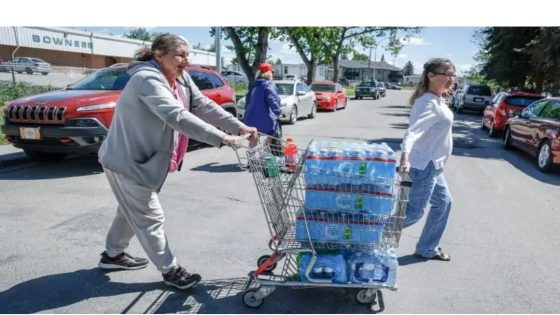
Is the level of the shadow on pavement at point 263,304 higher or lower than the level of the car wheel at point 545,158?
lower

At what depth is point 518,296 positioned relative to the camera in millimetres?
3359

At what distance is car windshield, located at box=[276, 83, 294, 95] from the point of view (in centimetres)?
1529

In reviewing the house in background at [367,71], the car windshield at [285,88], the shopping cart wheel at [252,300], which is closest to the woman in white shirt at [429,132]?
the shopping cart wheel at [252,300]

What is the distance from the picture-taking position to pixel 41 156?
7.34m

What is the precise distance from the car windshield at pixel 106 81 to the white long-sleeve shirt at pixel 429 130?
5.55 metres

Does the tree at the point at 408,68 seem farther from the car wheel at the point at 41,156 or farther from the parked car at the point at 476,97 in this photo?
the car wheel at the point at 41,156

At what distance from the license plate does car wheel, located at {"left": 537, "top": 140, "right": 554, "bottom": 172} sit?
9.22 meters

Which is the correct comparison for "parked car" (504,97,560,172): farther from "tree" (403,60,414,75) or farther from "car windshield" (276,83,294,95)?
"tree" (403,60,414,75)

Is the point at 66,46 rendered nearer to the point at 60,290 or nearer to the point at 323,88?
the point at 323,88

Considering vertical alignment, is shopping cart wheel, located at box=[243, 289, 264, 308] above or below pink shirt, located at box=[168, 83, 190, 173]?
below

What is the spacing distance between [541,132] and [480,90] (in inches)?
620

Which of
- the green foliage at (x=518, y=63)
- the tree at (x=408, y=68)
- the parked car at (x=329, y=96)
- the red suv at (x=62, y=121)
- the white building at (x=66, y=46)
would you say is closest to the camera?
the red suv at (x=62, y=121)

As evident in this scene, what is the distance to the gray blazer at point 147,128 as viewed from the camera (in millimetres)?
2801

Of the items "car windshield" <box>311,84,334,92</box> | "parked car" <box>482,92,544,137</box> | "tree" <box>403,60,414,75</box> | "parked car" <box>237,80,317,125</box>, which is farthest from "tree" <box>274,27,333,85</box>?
"tree" <box>403,60,414,75</box>
